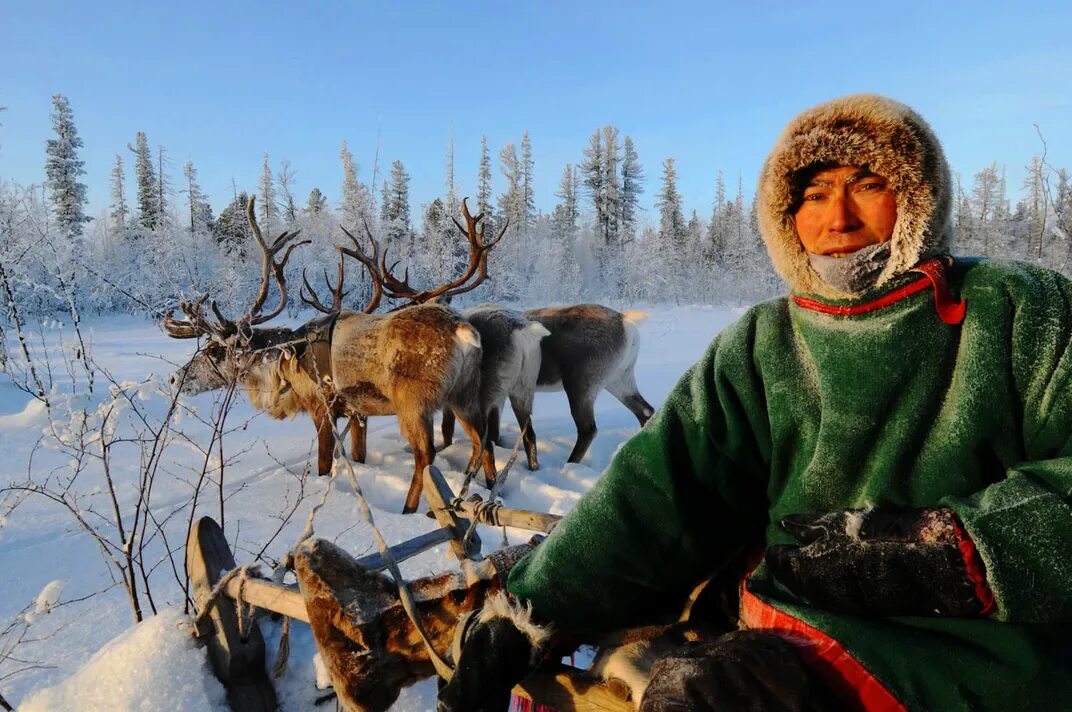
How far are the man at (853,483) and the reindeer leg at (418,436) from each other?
12.3 ft

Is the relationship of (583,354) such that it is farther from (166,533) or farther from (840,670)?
(840,670)

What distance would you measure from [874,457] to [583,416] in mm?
5400

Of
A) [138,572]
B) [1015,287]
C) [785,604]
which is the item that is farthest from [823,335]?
[138,572]

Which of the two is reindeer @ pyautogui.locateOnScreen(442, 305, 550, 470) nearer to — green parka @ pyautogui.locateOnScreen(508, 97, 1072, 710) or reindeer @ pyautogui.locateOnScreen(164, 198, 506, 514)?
reindeer @ pyautogui.locateOnScreen(164, 198, 506, 514)

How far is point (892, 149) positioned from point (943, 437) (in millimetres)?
635

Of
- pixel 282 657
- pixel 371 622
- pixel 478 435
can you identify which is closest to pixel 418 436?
pixel 478 435

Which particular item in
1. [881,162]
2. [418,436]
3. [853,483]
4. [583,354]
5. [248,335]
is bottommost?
[418,436]

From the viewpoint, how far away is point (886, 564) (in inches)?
43.0

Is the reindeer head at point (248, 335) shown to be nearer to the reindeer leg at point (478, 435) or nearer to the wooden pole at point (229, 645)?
the reindeer leg at point (478, 435)

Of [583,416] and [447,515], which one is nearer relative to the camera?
[447,515]

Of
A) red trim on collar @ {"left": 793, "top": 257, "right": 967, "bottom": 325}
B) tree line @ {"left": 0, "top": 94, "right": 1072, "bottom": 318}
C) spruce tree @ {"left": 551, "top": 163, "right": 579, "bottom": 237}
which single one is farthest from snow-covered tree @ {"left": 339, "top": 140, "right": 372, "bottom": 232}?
red trim on collar @ {"left": 793, "top": 257, "right": 967, "bottom": 325}

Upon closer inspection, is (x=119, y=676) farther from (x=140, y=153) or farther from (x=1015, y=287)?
(x=140, y=153)

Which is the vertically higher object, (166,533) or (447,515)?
(447,515)

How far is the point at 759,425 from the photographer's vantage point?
1614 mm
